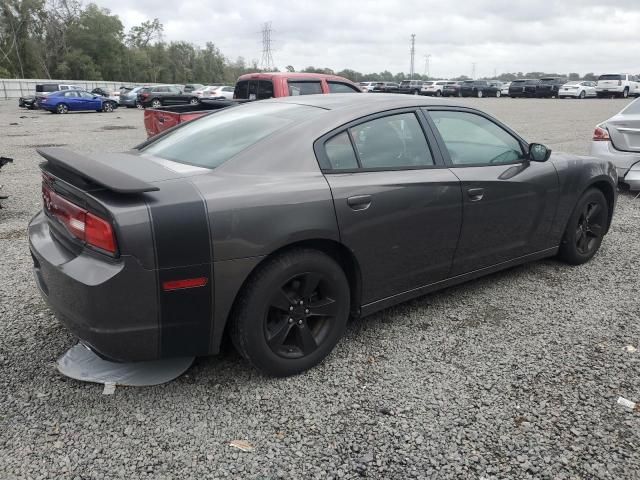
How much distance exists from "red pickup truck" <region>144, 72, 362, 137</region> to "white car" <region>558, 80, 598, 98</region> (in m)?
39.9

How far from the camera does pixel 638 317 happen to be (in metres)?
3.83

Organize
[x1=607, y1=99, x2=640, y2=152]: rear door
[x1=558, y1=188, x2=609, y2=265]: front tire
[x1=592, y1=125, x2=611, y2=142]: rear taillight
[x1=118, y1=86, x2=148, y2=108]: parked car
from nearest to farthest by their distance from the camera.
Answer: [x1=558, y1=188, x2=609, y2=265]: front tire < [x1=607, y1=99, x2=640, y2=152]: rear door < [x1=592, y1=125, x2=611, y2=142]: rear taillight < [x1=118, y1=86, x2=148, y2=108]: parked car

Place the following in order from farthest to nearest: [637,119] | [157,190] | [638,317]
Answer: [637,119] → [638,317] → [157,190]

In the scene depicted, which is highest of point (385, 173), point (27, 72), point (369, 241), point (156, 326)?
point (27, 72)

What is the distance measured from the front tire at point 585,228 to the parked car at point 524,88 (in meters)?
44.7

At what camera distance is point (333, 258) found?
313cm

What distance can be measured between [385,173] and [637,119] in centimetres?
586

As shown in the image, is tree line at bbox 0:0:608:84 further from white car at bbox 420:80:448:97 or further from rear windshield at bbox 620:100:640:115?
rear windshield at bbox 620:100:640:115

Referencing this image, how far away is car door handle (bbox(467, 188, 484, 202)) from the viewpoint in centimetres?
363

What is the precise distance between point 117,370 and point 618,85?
47.2 m

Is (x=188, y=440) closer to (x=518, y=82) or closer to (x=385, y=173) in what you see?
(x=385, y=173)

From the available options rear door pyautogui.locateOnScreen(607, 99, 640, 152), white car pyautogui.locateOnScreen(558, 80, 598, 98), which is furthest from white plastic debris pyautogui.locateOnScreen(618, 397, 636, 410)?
white car pyautogui.locateOnScreen(558, 80, 598, 98)

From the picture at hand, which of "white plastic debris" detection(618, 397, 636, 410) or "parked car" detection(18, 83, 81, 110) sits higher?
"parked car" detection(18, 83, 81, 110)

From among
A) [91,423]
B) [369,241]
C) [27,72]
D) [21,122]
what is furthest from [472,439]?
[27,72]
